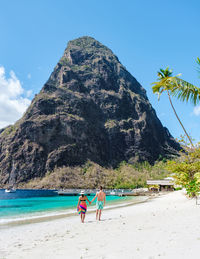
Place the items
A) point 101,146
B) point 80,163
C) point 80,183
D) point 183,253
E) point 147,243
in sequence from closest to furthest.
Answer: point 183,253 < point 147,243 < point 80,183 < point 80,163 < point 101,146

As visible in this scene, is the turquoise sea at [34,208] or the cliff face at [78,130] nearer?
the turquoise sea at [34,208]

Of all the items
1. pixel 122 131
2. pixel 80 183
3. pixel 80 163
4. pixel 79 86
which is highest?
pixel 79 86

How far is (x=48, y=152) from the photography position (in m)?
143

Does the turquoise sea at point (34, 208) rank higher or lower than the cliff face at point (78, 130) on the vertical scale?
lower

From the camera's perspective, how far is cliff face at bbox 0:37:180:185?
14125 cm

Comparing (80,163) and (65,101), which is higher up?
(65,101)

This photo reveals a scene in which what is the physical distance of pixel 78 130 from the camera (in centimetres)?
15200

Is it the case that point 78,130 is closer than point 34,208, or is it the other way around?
point 34,208

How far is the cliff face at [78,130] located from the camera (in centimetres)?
14125

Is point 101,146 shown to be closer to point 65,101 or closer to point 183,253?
point 65,101

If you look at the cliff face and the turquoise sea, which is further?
the cliff face

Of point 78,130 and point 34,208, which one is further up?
point 78,130

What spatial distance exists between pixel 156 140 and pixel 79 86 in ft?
243

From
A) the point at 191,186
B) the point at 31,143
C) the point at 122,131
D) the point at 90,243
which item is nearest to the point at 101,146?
the point at 122,131
